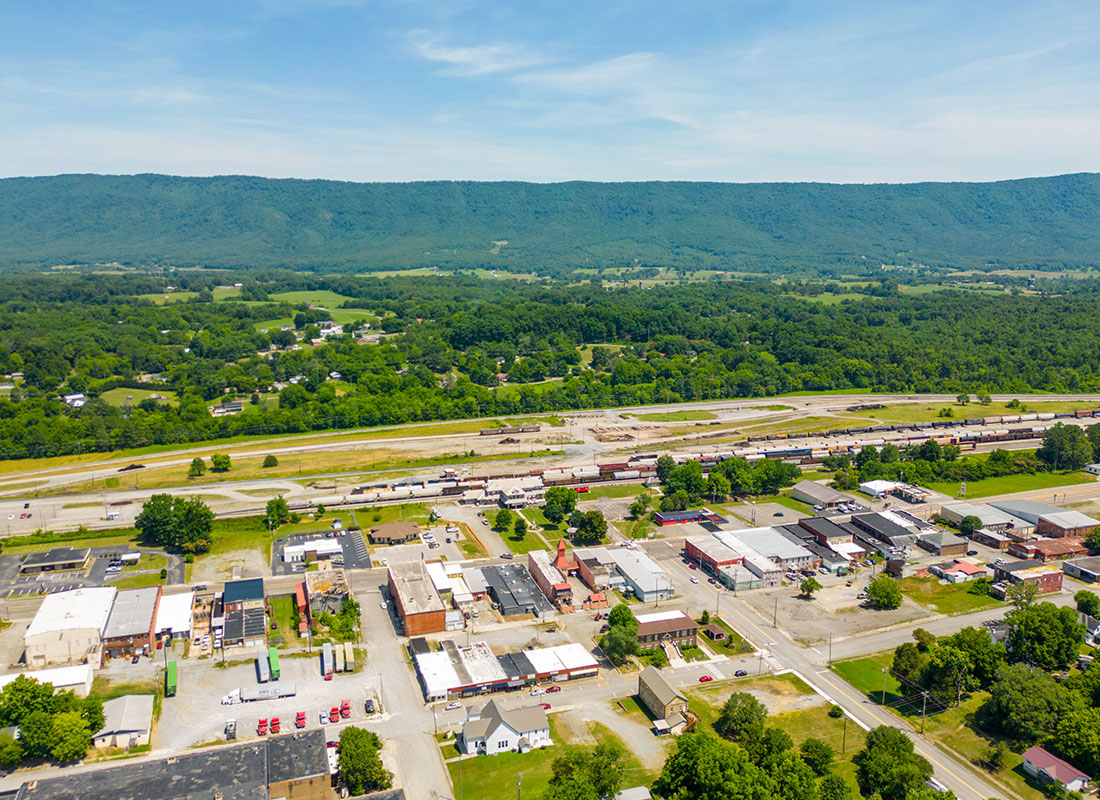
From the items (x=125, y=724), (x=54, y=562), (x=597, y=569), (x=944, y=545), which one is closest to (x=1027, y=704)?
(x=944, y=545)

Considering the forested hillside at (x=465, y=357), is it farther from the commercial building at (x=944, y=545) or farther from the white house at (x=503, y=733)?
the white house at (x=503, y=733)

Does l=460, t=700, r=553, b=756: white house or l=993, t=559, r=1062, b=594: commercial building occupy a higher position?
l=993, t=559, r=1062, b=594: commercial building

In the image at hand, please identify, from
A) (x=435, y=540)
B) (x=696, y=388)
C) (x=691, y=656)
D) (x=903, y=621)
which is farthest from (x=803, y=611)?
(x=696, y=388)

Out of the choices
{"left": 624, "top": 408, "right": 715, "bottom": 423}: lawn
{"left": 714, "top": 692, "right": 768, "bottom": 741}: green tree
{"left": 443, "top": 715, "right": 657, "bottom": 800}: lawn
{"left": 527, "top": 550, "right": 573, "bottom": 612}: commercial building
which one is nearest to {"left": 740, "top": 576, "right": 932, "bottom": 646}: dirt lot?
{"left": 714, "top": 692, "right": 768, "bottom": 741}: green tree

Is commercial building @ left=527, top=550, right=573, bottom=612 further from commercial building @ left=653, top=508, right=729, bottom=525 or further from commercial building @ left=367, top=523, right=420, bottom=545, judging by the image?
commercial building @ left=653, top=508, right=729, bottom=525

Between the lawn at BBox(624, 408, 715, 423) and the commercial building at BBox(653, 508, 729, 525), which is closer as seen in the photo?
the commercial building at BBox(653, 508, 729, 525)

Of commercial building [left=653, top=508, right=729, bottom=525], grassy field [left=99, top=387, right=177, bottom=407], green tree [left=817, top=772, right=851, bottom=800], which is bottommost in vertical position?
commercial building [left=653, top=508, right=729, bottom=525]

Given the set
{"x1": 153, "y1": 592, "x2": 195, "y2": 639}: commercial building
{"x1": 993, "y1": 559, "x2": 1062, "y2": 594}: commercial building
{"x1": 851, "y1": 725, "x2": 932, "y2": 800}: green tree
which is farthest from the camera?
{"x1": 993, "y1": 559, "x2": 1062, "y2": 594}: commercial building
